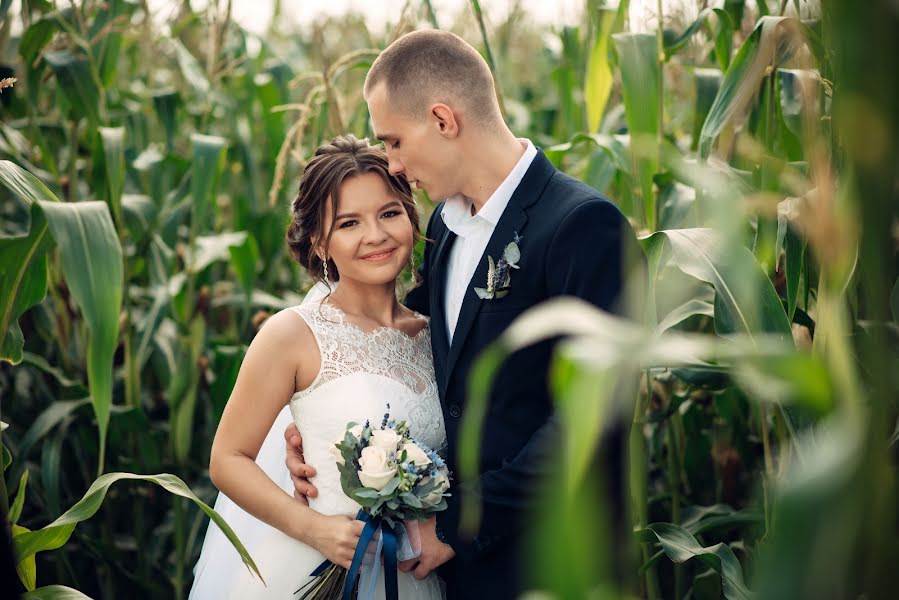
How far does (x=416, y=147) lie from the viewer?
185 cm

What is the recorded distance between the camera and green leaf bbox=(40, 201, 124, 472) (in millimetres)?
1337

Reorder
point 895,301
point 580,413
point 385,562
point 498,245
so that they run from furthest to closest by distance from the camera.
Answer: point 498,245 < point 385,562 < point 895,301 < point 580,413

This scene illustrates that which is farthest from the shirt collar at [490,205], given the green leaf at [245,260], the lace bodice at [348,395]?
the green leaf at [245,260]

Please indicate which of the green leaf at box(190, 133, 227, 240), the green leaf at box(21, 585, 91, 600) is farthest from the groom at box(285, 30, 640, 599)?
the green leaf at box(190, 133, 227, 240)

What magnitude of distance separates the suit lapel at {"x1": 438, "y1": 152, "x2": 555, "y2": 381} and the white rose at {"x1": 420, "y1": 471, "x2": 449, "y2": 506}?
231 mm

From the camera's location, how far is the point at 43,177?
2682mm

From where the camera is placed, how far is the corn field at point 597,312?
65 cm

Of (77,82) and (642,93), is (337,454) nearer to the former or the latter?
(642,93)

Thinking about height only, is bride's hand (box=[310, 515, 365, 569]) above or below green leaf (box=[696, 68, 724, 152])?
below

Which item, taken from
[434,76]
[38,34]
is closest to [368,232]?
[434,76]

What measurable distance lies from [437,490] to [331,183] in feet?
2.41

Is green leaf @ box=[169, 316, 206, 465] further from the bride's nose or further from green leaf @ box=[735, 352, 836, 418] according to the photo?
green leaf @ box=[735, 352, 836, 418]

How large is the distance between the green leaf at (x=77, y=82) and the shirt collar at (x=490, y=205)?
1.17 m

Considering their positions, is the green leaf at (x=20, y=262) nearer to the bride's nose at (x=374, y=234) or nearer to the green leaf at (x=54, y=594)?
the green leaf at (x=54, y=594)
